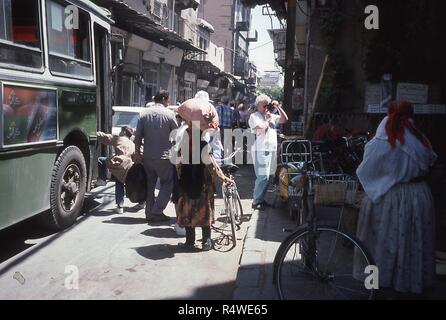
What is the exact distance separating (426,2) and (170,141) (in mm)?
4519

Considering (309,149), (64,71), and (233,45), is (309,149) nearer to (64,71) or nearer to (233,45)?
(64,71)

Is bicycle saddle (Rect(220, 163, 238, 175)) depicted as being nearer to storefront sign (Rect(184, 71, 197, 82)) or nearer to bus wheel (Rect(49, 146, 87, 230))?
bus wheel (Rect(49, 146, 87, 230))

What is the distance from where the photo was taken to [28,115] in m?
4.75

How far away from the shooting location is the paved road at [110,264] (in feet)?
13.8

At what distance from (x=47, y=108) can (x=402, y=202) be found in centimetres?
383

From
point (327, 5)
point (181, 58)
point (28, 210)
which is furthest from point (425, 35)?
point (181, 58)

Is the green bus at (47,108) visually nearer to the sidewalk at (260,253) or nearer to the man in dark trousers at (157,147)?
the man in dark trousers at (157,147)

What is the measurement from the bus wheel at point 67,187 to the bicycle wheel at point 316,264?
309 cm

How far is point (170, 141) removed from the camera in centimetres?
660

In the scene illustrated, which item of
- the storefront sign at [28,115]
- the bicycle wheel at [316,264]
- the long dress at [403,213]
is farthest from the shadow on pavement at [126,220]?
the long dress at [403,213]

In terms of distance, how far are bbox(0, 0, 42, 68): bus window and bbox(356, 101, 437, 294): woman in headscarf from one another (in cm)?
353

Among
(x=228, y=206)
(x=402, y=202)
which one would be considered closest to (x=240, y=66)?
(x=228, y=206)

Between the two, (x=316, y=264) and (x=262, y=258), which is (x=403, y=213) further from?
(x=262, y=258)
